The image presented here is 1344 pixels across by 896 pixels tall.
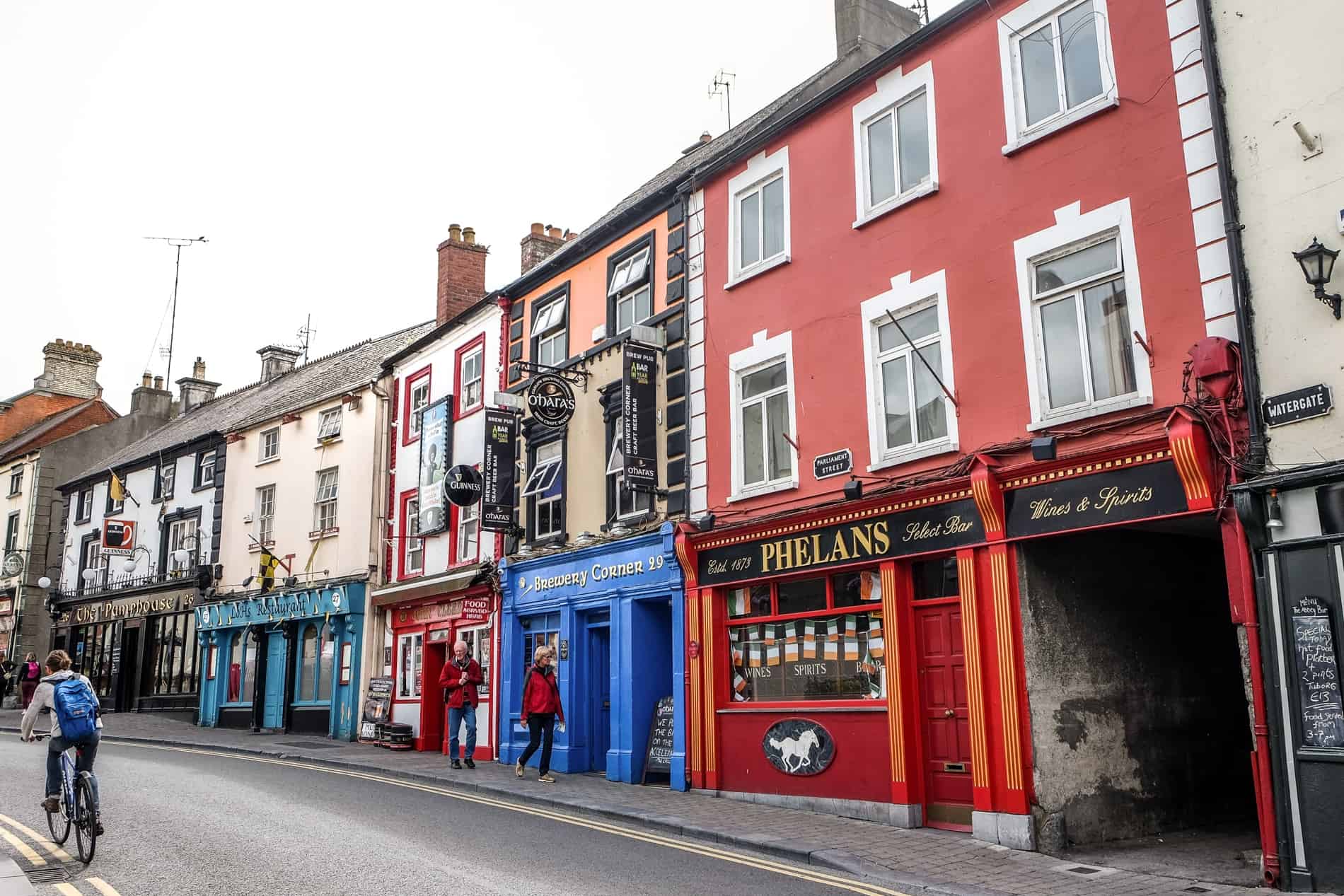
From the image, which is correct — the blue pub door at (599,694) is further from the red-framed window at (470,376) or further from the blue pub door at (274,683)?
the blue pub door at (274,683)

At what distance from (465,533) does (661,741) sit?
7467 mm

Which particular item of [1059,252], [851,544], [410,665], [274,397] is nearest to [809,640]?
[851,544]

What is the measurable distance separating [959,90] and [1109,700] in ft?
22.1

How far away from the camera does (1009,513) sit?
10641 millimetres

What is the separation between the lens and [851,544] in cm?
1245

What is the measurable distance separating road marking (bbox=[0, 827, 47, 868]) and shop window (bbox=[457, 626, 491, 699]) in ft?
31.2

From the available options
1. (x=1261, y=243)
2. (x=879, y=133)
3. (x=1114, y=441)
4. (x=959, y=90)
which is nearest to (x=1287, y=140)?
(x=1261, y=243)

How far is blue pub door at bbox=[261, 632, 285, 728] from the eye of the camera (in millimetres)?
26656

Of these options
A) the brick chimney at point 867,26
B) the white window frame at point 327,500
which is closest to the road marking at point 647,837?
the white window frame at point 327,500

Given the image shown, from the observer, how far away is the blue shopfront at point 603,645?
50.9 ft

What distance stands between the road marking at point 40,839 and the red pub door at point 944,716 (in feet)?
26.8

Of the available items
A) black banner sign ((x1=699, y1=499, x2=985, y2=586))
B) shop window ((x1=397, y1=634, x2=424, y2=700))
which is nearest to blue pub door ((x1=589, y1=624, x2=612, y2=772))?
black banner sign ((x1=699, y1=499, x2=985, y2=586))

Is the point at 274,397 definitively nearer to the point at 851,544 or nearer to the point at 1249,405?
the point at 851,544

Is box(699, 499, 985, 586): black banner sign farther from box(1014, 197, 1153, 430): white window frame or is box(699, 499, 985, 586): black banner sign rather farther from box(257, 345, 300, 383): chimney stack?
box(257, 345, 300, 383): chimney stack
